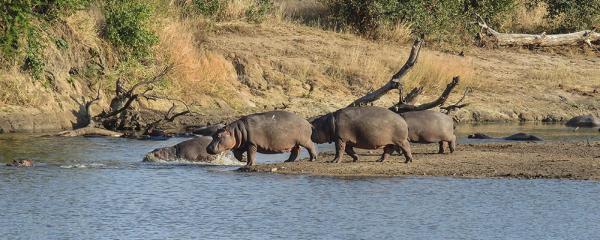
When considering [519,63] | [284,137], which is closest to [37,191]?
[284,137]

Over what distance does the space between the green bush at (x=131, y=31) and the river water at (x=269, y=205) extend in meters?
6.44

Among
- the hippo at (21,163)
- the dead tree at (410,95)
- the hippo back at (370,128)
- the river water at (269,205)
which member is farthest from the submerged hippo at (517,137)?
the hippo at (21,163)

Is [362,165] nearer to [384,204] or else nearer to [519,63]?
[384,204]

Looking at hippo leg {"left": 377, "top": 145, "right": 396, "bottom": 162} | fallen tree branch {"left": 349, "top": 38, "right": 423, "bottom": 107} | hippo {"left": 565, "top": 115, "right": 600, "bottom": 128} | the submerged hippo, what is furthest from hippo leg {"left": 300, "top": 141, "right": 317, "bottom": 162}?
hippo {"left": 565, "top": 115, "right": 600, "bottom": 128}

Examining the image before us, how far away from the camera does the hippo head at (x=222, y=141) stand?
1573 centimetres

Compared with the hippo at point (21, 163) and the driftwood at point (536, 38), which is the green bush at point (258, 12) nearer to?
the driftwood at point (536, 38)

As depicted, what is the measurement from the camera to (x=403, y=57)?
2628 cm

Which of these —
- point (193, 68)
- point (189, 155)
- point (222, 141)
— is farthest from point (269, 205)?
point (193, 68)

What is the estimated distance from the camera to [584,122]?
23797 millimetres

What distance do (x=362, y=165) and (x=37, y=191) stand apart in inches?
162

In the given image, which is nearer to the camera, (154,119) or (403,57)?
(154,119)

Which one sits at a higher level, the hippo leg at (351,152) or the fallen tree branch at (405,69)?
the fallen tree branch at (405,69)

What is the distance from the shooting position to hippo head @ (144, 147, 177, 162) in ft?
55.2

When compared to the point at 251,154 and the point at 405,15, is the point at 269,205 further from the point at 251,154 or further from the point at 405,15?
the point at 405,15
